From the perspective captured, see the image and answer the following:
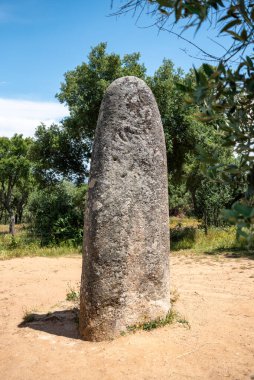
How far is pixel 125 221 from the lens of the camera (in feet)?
16.6

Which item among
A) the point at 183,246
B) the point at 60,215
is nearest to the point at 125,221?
the point at 183,246

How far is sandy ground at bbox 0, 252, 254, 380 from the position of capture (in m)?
4.15

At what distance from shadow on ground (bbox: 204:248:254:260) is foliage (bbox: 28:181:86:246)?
524 centimetres

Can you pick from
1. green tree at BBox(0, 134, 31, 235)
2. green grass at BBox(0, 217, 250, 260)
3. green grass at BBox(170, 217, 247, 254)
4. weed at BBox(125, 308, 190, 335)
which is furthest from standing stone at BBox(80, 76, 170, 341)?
green tree at BBox(0, 134, 31, 235)

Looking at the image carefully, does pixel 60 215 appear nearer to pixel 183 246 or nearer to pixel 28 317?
pixel 183 246

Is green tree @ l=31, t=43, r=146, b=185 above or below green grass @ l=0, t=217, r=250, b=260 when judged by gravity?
above

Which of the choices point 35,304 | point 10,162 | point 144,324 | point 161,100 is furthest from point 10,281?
point 10,162

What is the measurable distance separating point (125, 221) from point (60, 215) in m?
11.7

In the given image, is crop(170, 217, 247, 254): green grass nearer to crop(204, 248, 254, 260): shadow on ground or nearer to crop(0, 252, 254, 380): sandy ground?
crop(204, 248, 254, 260): shadow on ground

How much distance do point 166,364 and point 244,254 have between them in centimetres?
804

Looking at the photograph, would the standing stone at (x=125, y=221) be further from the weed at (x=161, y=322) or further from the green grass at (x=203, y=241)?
the green grass at (x=203, y=241)

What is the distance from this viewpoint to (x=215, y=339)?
15.8ft

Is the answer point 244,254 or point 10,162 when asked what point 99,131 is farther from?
point 10,162

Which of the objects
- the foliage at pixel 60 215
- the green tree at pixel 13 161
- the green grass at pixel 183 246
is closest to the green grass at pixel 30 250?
the green grass at pixel 183 246
